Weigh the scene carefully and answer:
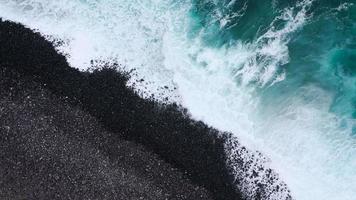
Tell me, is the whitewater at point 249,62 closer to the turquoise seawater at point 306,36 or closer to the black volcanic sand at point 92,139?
the turquoise seawater at point 306,36

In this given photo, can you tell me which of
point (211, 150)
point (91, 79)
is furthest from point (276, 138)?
point (91, 79)

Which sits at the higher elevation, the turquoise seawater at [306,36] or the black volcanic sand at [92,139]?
the turquoise seawater at [306,36]

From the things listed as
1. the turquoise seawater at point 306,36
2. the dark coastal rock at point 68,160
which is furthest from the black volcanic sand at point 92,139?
the turquoise seawater at point 306,36

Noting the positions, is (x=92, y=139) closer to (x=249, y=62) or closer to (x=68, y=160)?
(x=68, y=160)

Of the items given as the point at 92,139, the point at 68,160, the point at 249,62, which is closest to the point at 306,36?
the point at 249,62

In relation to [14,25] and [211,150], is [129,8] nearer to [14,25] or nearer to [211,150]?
[14,25]
